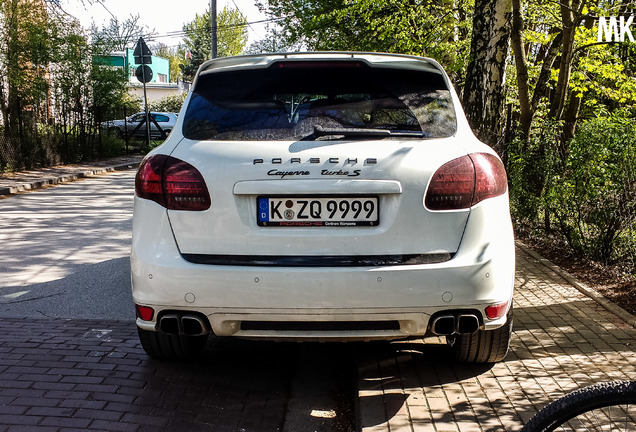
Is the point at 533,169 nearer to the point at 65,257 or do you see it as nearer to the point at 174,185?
the point at 65,257

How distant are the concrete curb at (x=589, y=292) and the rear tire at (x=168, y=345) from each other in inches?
130

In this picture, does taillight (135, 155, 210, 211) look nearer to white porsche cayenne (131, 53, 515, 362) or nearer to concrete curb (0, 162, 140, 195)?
white porsche cayenne (131, 53, 515, 362)

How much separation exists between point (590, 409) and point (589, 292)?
436 cm

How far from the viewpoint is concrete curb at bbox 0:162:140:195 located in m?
13.9

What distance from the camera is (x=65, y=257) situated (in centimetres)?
771

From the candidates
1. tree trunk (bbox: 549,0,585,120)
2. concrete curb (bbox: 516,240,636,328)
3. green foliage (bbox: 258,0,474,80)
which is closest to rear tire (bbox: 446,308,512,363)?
concrete curb (bbox: 516,240,636,328)

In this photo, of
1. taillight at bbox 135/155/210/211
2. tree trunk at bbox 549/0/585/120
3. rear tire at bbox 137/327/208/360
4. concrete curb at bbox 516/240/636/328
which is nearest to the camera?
taillight at bbox 135/155/210/211

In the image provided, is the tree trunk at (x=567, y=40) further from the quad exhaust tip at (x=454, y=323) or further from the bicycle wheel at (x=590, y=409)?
the bicycle wheel at (x=590, y=409)

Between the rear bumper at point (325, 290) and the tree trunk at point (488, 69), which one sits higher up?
the tree trunk at point (488, 69)

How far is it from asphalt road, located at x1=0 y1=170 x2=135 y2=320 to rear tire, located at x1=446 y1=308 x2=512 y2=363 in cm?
270

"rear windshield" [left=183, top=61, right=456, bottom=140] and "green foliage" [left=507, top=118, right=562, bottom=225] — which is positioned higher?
"rear windshield" [left=183, top=61, right=456, bottom=140]

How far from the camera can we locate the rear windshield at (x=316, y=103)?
358cm

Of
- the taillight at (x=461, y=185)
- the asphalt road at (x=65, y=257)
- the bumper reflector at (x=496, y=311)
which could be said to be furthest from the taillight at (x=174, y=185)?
the asphalt road at (x=65, y=257)

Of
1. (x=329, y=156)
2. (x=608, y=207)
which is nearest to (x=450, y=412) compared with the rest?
(x=329, y=156)
